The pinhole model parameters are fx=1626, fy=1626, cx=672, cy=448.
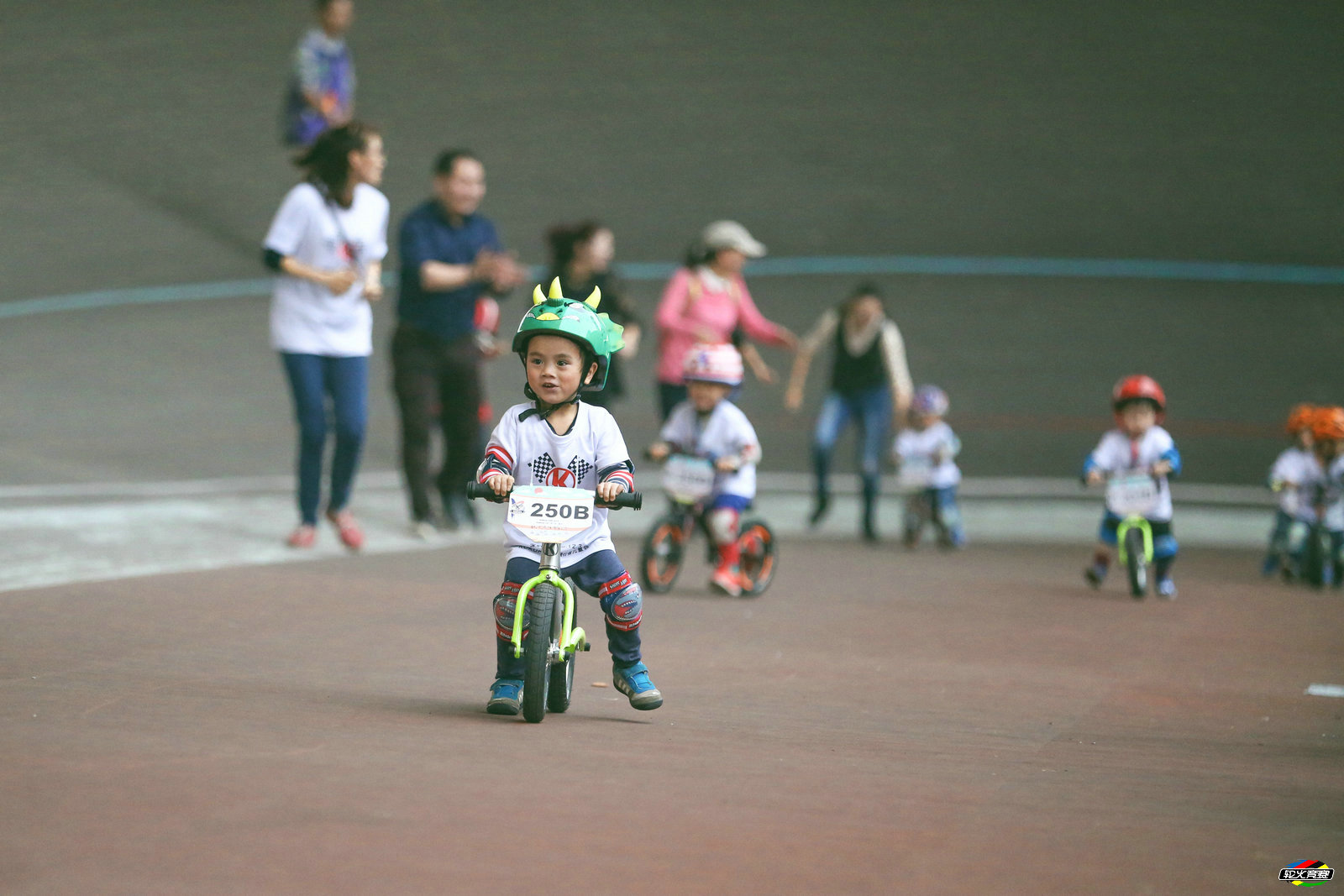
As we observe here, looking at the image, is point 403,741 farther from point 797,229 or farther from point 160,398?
point 797,229

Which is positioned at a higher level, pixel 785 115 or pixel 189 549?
pixel 785 115

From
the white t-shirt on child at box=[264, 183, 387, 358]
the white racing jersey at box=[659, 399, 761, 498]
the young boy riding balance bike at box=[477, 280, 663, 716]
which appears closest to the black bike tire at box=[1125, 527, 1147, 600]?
the white racing jersey at box=[659, 399, 761, 498]

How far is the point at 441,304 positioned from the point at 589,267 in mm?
1029

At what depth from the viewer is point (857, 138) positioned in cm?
2330

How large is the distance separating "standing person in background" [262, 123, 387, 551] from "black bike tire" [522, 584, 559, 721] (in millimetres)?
4165

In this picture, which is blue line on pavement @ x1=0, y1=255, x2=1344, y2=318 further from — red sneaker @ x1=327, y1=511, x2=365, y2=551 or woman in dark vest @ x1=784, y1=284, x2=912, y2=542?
red sneaker @ x1=327, y1=511, x2=365, y2=551

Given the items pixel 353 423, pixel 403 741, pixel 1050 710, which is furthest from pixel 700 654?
pixel 353 423

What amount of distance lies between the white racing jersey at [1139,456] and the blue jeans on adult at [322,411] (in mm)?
4482

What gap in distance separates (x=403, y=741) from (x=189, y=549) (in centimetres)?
470

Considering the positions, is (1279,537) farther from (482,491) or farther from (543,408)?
(482,491)

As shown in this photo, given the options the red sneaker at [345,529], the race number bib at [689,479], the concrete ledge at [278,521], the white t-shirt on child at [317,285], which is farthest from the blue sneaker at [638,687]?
the red sneaker at [345,529]

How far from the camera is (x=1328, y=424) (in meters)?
10.8

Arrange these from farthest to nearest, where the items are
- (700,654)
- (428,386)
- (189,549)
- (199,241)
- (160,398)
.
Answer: (199,241), (160,398), (428,386), (189,549), (700,654)

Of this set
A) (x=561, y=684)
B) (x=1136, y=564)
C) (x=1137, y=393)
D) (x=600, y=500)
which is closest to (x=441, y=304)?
(x=1137, y=393)
